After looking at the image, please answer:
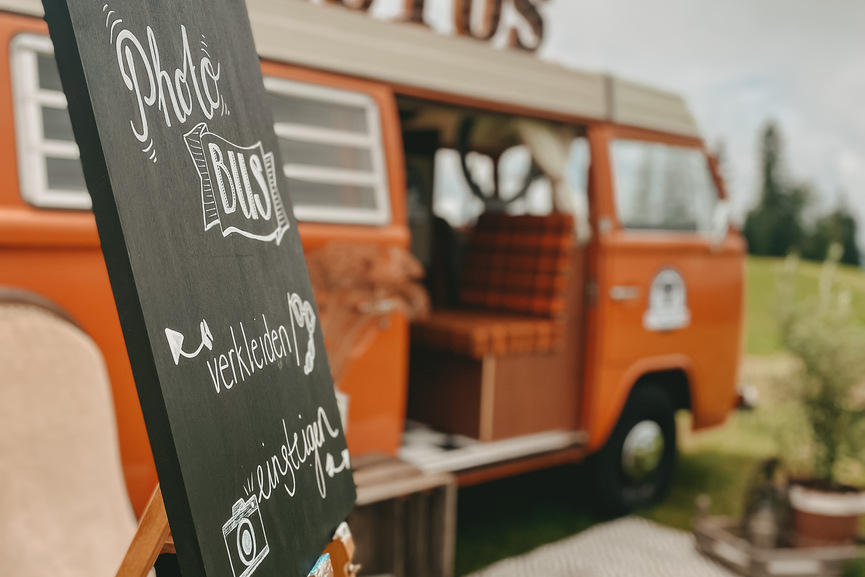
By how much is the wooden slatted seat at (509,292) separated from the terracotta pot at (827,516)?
1353 millimetres

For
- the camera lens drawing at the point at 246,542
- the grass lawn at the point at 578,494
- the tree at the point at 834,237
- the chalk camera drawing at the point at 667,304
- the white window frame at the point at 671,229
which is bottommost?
the tree at the point at 834,237

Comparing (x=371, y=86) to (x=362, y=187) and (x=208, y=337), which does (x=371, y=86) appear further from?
(x=208, y=337)

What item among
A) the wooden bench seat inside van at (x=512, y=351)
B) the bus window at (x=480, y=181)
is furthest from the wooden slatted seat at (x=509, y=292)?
the bus window at (x=480, y=181)

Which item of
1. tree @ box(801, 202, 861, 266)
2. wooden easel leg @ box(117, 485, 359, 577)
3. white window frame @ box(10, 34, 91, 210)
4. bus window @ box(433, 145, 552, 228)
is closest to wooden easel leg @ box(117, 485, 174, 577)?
wooden easel leg @ box(117, 485, 359, 577)

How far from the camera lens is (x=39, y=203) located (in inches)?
81.3

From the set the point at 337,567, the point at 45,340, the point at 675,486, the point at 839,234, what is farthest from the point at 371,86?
the point at 839,234

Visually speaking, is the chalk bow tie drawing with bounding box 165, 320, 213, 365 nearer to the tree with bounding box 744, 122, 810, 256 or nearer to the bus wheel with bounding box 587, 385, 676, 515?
the bus wheel with bounding box 587, 385, 676, 515

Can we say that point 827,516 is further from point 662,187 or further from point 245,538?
point 245,538

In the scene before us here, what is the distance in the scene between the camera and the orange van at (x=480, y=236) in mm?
2121

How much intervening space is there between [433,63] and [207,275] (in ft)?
7.68

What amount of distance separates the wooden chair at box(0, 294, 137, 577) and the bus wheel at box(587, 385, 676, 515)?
8.78ft

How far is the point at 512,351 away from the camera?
11.5ft

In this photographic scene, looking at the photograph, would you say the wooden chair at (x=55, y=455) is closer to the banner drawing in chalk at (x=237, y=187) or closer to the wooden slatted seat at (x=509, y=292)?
the banner drawing in chalk at (x=237, y=187)

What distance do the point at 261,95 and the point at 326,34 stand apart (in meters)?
1.53
